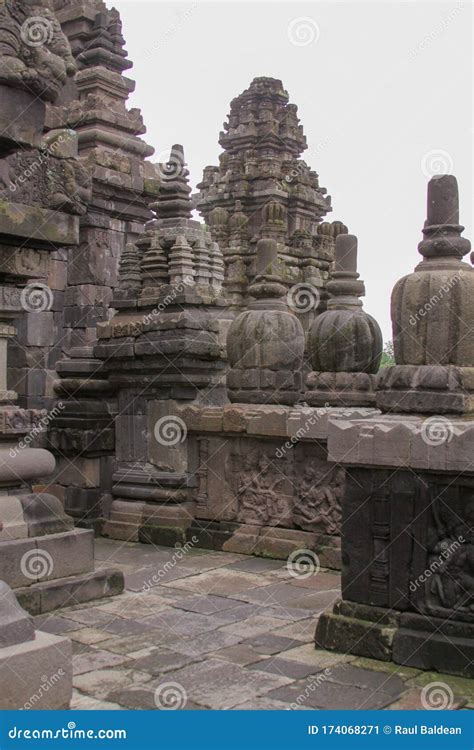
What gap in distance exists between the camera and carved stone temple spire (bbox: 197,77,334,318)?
18203 mm

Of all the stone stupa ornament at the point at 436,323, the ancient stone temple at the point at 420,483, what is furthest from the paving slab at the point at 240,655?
the stone stupa ornament at the point at 436,323

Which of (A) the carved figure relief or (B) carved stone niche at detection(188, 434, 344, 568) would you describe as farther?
(B) carved stone niche at detection(188, 434, 344, 568)

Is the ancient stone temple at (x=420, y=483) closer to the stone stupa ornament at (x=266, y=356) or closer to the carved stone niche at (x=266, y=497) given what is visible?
the carved stone niche at (x=266, y=497)

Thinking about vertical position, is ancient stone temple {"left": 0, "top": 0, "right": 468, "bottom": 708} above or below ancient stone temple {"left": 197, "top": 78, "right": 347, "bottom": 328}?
below

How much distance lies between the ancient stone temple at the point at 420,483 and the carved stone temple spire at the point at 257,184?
13.1 meters

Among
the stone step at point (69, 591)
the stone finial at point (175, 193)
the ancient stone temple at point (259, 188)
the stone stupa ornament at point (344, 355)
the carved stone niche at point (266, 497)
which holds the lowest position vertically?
the stone step at point (69, 591)

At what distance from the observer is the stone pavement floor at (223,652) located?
4.05 m

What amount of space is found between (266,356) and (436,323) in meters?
3.01

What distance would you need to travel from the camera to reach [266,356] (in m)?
7.53

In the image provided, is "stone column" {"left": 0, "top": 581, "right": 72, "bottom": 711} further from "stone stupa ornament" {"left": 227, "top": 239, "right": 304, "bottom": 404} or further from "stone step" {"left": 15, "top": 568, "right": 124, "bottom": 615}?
"stone stupa ornament" {"left": 227, "top": 239, "right": 304, "bottom": 404}

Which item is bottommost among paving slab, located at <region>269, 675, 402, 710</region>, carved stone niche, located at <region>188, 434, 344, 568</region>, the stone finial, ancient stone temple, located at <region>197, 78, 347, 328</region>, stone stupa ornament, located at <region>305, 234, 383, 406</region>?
paving slab, located at <region>269, 675, 402, 710</region>

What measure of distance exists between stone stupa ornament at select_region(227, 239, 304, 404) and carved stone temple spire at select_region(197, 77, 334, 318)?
33.4 feet

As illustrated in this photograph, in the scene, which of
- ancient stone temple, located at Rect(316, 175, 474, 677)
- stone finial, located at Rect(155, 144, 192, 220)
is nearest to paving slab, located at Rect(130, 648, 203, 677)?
ancient stone temple, located at Rect(316, 175, 474, 677)

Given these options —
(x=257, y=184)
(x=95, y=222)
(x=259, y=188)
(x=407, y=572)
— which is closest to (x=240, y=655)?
(x=407, y=572)
